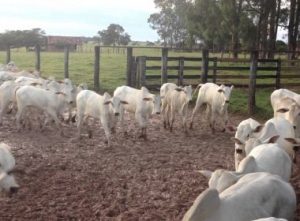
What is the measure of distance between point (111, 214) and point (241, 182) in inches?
88.5

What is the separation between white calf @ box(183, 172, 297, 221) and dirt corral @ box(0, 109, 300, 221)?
170cm

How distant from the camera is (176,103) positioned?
11.6 meters

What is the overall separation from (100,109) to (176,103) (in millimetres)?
2364

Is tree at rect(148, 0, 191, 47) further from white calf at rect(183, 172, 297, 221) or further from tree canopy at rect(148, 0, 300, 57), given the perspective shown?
white calf at rect(183, 172, 297, 221)

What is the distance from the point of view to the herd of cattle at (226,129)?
3982 millimetres

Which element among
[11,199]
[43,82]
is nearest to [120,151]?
[11,199]

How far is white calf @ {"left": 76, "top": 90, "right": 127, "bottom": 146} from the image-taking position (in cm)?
982

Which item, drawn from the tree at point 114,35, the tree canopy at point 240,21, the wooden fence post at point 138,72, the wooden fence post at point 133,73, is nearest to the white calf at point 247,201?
the wooden fence post at point 133,73

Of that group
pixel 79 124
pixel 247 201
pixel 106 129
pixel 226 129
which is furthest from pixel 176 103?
pixel 247 201

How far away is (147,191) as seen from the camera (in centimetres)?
678

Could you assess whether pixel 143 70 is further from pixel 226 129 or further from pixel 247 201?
pixel 247 201

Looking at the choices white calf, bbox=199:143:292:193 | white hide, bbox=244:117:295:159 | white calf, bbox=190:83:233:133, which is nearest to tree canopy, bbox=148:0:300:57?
white calf, bbox=190:83:233:133

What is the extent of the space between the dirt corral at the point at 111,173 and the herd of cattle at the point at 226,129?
455mm

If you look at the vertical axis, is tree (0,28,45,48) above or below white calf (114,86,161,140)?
above
